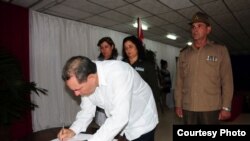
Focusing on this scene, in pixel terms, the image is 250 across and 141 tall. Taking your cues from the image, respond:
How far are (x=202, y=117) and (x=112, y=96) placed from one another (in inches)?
46.9

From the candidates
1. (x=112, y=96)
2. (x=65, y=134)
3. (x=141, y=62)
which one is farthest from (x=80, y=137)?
(x=141, y=62)

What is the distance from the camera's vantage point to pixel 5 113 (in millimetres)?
2918

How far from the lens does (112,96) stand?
127 cm

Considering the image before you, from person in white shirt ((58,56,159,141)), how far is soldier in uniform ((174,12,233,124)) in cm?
78

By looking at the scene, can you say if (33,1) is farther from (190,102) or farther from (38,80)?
(190,102)

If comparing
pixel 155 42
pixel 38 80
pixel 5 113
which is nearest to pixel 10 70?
pixel 5 113

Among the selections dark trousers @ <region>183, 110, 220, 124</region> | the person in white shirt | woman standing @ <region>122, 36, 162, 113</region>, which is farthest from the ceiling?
the person in white shirt

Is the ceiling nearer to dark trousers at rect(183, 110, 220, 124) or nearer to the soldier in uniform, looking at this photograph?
the soldier in uniform

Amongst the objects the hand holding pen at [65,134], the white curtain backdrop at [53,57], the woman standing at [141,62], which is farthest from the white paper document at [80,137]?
the white curtain backdrop at [53,57]

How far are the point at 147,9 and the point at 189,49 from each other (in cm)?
259

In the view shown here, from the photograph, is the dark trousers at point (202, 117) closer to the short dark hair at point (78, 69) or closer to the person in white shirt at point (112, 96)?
the person in white shirt at point (112, 96)

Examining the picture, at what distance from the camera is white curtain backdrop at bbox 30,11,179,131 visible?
4605 millimetres

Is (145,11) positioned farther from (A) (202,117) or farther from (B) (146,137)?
(B) (146,137)

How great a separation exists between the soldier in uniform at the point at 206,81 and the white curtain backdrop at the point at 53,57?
3315 mm
